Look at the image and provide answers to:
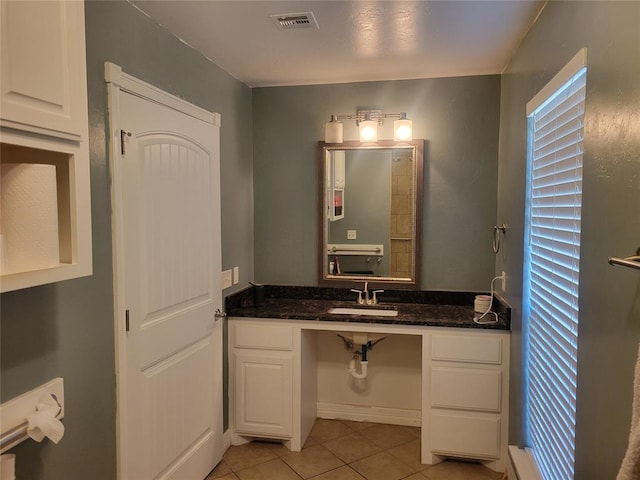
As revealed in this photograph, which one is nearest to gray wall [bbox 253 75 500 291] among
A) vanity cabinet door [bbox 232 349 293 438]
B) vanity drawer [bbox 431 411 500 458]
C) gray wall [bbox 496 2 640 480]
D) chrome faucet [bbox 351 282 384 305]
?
chrome faucet [bbox 351 282 384 305]

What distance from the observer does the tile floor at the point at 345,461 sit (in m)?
2.67

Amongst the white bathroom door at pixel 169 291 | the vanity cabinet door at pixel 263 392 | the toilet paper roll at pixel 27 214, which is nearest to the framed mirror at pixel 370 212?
the vanity cabinet door at pixel 263 392

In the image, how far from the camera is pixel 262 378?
292 cm

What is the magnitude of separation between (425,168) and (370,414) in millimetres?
1817

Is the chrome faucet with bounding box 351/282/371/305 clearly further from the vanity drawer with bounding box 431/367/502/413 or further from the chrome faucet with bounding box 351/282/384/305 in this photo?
the vanity drawer with bounding box 431/367/502/413

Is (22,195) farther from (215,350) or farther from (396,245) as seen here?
(396,245)

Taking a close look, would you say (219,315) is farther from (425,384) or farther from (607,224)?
(607,224)

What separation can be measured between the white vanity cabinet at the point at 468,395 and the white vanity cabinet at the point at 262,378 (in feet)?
2.85

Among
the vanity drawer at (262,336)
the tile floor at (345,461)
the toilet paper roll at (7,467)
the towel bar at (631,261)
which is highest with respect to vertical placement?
the towel bar at (631,261)

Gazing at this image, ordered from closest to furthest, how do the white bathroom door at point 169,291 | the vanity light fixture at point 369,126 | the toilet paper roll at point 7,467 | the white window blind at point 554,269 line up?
the toilet paper roll at point 7,467 → the white window blind at point 554,269 → the white bathroom door at point 169,291 → the vanity light fixture at point 369,126

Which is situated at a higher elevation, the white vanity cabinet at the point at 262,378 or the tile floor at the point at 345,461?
the white vanity cabinet at the point at 262,378

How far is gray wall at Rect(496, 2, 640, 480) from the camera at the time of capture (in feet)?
3.68

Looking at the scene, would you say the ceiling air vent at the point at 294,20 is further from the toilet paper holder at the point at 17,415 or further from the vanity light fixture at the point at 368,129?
the toilet paper holder at the point at 17,415

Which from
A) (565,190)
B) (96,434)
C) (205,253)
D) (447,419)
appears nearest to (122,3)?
(205,253)
